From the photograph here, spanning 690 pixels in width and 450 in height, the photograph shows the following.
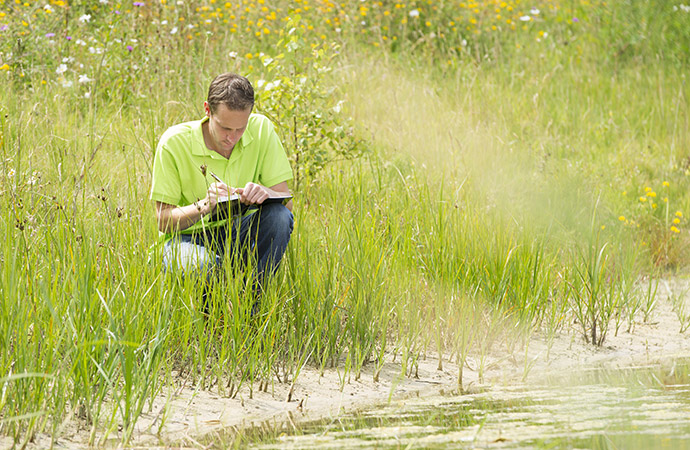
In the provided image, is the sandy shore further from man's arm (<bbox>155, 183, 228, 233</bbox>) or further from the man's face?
the man's face

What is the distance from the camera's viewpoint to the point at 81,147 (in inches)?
228

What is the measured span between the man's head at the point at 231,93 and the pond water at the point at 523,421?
56.8 inches

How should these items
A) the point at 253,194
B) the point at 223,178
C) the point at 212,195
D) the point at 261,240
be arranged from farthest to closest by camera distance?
the point at 223,178 → the point at 261,240 → the point at 253,194 → the point at 212,195

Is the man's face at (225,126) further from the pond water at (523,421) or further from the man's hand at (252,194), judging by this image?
the pond water at (523,421)

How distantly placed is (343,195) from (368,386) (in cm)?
184

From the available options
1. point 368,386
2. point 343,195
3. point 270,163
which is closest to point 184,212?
point 270,163

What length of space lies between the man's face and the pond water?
1.40 meters

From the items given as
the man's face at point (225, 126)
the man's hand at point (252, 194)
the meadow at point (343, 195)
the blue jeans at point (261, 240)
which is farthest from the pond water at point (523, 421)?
the man's face at point (225, 126)

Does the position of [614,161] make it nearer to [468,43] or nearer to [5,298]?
[468,43]

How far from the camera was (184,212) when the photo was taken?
156 inches

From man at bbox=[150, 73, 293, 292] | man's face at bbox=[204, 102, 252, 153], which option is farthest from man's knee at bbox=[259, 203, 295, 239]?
man's face at bbox=[204, 102, 252, 153]

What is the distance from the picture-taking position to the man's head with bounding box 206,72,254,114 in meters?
3.91

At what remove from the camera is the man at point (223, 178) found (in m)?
3.92

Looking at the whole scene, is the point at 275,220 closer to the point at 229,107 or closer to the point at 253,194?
the point at 253,194
